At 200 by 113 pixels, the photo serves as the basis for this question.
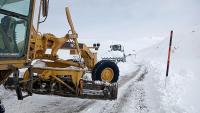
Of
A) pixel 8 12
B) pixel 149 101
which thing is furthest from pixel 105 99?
pixel 8 12

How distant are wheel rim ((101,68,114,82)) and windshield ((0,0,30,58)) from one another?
3.72 meters

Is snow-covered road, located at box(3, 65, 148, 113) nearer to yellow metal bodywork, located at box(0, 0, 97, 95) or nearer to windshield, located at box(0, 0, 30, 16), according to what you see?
yellow metal bodywork, located at box(0, 0, 97, 95)

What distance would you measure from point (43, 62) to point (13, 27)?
2.84 meters

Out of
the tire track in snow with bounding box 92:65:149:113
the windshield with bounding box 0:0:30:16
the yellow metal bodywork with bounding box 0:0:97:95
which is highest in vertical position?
→ the windshield with bounding box 0:0:30:16

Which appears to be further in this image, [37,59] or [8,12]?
[37,59]

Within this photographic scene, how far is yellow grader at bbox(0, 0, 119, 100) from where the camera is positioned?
6.10 m

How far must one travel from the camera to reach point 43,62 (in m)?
8.99

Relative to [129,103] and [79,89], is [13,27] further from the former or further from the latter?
[129,103]

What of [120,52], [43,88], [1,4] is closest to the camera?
[1,4]

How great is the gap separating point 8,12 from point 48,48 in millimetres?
2720

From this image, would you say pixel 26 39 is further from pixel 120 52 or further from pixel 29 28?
pixel 120 52

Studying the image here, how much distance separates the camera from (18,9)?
6184mm

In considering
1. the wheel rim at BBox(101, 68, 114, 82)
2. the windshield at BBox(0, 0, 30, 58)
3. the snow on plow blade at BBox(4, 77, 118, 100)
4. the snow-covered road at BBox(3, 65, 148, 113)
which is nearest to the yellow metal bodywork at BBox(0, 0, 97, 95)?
the snow on plow blade at BBox(4, 77, 118, 100)

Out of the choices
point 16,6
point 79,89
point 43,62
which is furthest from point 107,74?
point 16,6
